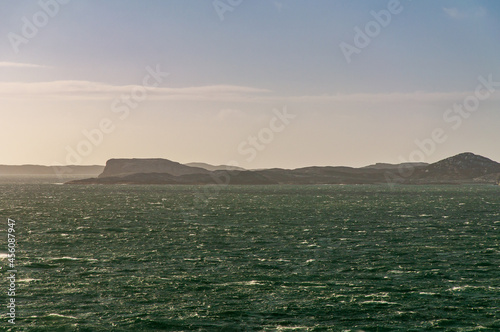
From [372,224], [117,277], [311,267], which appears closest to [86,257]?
[117,277]

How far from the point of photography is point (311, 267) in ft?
138

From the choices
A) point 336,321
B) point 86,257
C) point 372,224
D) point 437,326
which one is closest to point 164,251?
point 86,257

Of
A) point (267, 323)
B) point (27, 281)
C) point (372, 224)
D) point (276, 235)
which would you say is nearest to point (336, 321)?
point (267, 323)

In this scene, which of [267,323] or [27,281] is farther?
[27,281]

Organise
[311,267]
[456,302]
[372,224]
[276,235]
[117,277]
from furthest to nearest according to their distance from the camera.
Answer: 1. [372,224]
2. [276,235]
3. [311,267]
4. [117,277]
5. [456,302]

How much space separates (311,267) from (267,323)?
51.7ft

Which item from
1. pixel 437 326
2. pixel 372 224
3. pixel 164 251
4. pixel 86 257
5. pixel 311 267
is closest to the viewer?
pixel 437 326

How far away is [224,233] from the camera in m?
67.4

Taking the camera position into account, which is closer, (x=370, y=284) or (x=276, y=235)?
(x=370, y=284)

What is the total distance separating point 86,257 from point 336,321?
2877 centimetres

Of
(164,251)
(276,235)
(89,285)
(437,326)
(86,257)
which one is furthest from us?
(276,235)

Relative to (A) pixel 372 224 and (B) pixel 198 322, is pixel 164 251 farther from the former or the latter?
(A) pixel 372 224

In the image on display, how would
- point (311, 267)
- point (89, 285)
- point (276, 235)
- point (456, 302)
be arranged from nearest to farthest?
point (456, 302) < point (89, 285) < point (311, 267) < point (276, 235)

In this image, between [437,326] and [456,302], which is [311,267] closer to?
[456,302]
